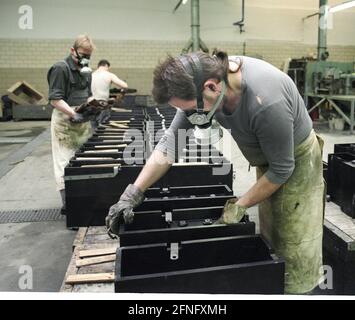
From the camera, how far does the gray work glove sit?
1.30 metres

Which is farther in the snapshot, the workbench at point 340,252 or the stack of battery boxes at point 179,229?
the workbench at point 340,252

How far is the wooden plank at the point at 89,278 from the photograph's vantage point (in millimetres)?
1391

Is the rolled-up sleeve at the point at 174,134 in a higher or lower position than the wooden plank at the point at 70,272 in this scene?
higher

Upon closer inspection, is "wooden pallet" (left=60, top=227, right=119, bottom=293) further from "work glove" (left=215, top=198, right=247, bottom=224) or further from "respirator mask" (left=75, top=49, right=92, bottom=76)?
"respirator mask" (left=75, top=49, right=92, bottom=76)

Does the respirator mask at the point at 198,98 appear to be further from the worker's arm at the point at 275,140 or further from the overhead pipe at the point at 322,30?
the overhead pipe at the point at 322,30

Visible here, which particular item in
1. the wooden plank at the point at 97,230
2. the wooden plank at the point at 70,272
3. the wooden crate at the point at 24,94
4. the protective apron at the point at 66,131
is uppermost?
the wooden crate at the point at 24,94

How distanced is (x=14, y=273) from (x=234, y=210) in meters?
1.50

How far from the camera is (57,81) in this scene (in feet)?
8.50

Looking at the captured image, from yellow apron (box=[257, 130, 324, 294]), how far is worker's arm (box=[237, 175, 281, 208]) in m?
0.15

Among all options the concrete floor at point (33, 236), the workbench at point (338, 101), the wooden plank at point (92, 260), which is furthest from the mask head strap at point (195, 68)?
the workbench at point (338, 101)

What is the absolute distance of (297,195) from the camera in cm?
134

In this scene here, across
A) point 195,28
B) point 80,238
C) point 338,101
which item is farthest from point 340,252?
point 195,28

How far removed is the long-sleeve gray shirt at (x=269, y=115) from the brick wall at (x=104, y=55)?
7.51 meters
